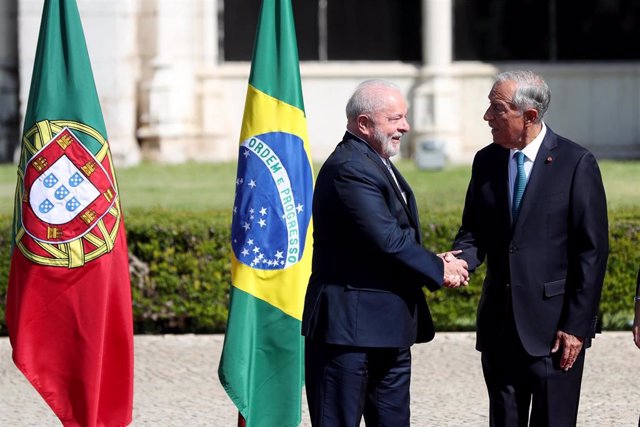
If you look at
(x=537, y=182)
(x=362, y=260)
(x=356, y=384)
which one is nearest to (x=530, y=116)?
(x=537, y=182)

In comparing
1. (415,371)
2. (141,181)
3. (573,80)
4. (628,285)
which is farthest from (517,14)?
(415,371)

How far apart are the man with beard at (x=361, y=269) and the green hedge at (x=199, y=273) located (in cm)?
433

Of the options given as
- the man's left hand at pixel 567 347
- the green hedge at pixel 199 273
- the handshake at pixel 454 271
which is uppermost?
the handshake at pixel 454 271

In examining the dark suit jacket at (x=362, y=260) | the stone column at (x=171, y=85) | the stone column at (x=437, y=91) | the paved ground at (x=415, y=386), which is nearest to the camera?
the dark suit jacket at (x=362, y=260)

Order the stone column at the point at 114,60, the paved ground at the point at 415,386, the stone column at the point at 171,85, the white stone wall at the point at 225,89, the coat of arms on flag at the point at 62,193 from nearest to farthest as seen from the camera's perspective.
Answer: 1. the coat of arms on flag at the point at 62,193
2. the paved ground at the point at 415,386
3. the stone column at the point at 114,60
4. the white stone wall at the point at 225,89
5. the stone column at the point at 171,85

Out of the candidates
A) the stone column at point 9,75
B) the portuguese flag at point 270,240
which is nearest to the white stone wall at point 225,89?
the stone column at point 9,75

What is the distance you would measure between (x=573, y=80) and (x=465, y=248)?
1376 centimetres

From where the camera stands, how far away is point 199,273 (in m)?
10.2

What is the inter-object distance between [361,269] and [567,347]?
919mm

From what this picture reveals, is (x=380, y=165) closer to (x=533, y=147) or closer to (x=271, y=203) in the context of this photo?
Answer: (x=533, y=147)

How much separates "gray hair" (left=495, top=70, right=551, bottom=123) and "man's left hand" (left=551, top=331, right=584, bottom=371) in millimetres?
919

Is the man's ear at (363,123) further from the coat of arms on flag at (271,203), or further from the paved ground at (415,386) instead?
the paved ground at (415,386)

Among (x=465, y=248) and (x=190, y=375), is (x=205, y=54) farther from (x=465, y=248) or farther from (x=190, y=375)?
(x=465, y=248)

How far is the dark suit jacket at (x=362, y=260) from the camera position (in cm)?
566
